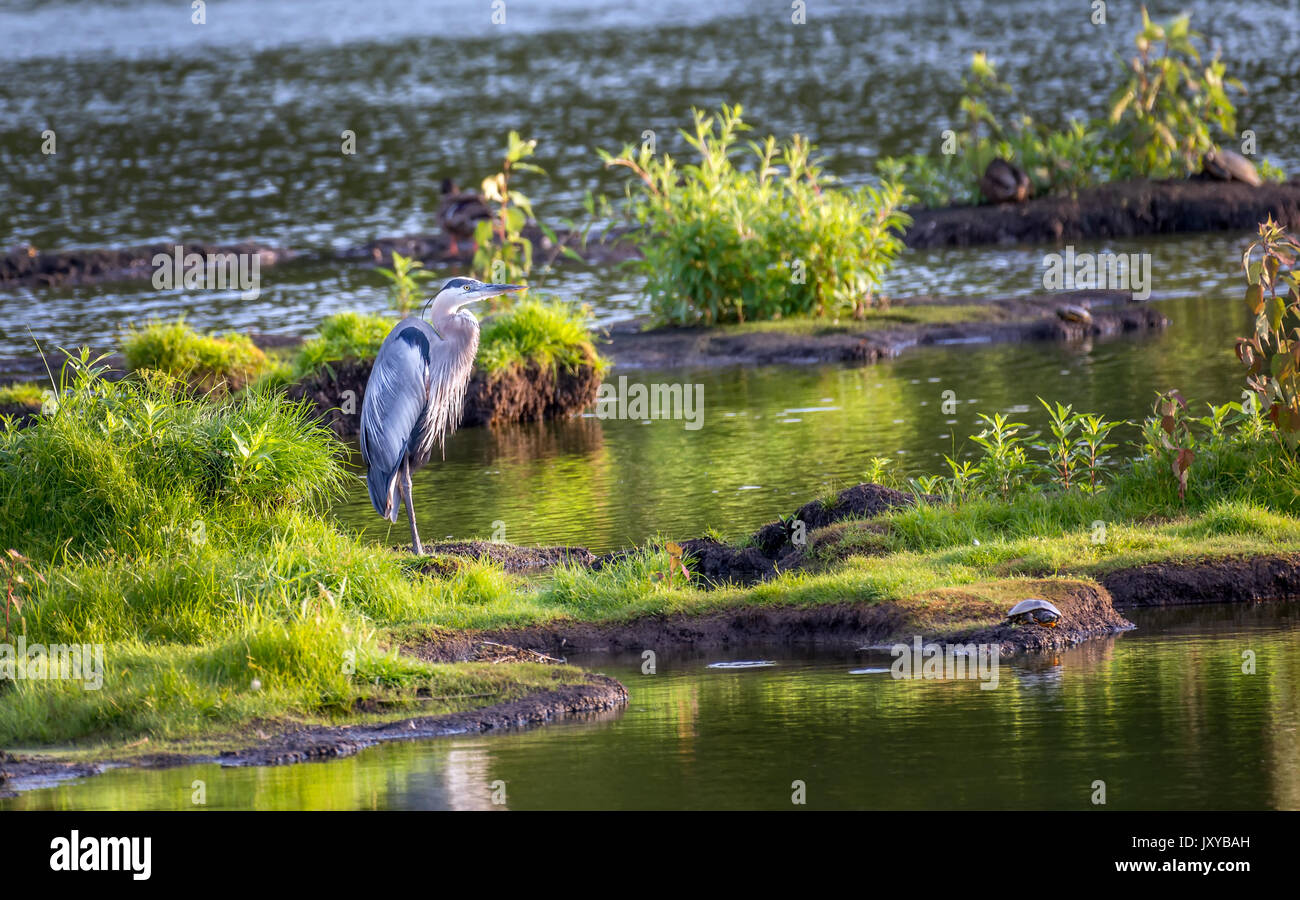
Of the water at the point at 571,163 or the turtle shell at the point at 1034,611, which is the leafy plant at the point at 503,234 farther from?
the turtle shell at the point at 1034,611

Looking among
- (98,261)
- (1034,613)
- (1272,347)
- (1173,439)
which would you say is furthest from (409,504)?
(98,261)

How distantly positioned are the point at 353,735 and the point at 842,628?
9.93 ft

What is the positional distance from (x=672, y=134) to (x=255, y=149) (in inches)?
368

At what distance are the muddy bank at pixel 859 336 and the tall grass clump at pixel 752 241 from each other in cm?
43

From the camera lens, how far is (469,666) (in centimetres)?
1023

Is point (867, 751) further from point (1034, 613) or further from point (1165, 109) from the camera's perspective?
point (1165, 109)

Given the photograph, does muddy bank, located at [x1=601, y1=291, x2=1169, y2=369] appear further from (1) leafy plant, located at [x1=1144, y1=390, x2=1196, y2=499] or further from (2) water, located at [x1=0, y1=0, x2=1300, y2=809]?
(1) leafy plant, located at [x1=1144, y1=390, x2=1196, y2=499]

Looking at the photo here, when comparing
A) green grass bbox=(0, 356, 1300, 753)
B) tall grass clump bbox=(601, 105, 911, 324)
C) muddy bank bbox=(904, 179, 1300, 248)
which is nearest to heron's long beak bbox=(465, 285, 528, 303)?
green grass bbox=(0, 356, 1300, 753)

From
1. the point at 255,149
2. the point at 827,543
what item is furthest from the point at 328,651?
the point at 255,149

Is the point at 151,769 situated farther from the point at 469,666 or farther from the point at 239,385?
the point at 239,385

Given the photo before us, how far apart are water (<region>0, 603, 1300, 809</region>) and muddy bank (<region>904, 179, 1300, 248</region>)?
63.3ft

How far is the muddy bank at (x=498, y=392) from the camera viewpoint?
18984 millimetres

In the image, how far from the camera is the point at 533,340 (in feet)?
63.6

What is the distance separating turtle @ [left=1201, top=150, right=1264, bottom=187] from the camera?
29.6m
